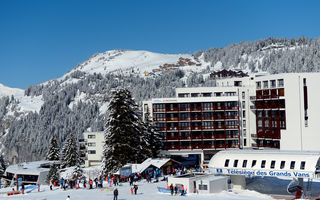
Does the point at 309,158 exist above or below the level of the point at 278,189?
above

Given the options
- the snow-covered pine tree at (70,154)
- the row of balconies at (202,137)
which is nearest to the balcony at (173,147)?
the row of balconies at (202,137)

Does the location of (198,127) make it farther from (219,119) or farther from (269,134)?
(269,134)

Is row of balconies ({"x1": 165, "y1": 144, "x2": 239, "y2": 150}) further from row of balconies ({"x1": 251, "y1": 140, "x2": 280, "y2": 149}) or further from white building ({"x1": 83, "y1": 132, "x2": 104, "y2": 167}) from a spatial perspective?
white building ({"x1": 83, "y1": 132, "x2": 104, "y2": 167})

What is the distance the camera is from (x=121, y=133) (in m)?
75.4

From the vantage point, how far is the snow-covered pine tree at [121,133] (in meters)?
75.2

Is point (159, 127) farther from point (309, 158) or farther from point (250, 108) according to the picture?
point (309, 158)

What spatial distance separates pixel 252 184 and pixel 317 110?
3146 cm

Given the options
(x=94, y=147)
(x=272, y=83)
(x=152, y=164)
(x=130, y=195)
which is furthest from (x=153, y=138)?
(x=94, y=147)

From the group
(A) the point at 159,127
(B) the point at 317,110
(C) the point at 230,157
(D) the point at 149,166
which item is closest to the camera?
(C) the point at 230,157

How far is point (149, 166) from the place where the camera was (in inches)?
2741

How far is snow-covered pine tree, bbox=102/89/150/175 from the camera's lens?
2960 inches

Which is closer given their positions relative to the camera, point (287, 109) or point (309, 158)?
point (309, 158)

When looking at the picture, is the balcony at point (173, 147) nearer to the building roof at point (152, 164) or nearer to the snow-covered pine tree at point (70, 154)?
the snow-covered pine tree at point (70, 154)

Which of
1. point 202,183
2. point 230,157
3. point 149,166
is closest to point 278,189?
point 230,157
